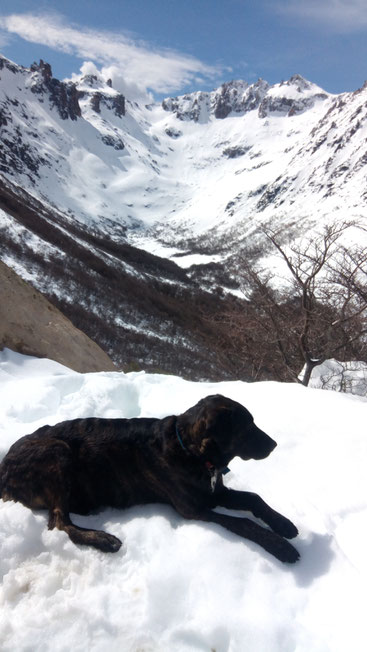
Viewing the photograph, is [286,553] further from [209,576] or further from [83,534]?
[83,534]

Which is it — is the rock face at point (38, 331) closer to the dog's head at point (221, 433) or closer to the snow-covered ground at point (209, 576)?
the snow-covered ground at point (209, 576)

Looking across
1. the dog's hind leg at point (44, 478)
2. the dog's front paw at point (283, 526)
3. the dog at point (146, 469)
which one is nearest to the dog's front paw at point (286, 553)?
the dog at point (146, 469)

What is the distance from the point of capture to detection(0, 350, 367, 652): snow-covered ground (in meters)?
2.28

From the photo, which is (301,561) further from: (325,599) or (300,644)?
(300,644)

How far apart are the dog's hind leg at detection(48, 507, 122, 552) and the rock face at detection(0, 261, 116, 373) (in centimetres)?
471

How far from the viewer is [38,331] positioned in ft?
26.4

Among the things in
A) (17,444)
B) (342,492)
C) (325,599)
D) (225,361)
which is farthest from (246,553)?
(225,361)

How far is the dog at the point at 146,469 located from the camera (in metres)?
2.93

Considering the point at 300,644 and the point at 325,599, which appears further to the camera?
the point at 325,599

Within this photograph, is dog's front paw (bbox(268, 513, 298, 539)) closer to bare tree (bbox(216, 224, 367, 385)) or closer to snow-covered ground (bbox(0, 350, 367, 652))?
snow-covered ground (bbox(0, 350, 367, 652))

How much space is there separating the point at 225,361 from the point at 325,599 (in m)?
12.5

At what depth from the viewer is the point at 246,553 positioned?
9.03ft

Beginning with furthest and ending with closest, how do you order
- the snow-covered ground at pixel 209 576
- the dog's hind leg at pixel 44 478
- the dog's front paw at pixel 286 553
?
the dog's hind leg at pixel 44 478 < the dog's front paw at pixel 286 553 < the snow-covered ground at pixel 209 576

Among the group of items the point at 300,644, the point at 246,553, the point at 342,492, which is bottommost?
the point at 300,644
